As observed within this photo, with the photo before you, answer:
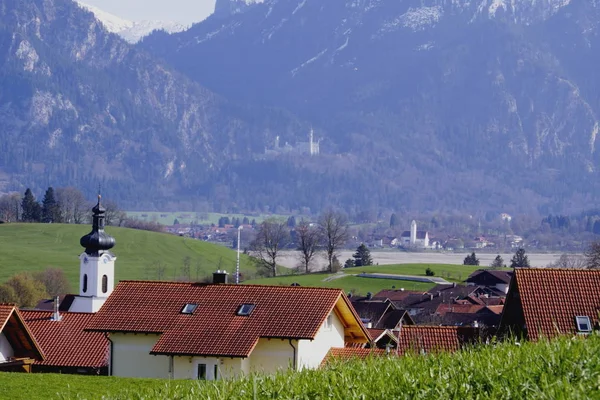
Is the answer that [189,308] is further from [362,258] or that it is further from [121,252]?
[121,252]

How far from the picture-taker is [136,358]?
38.6m

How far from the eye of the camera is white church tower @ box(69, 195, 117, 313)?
69562 mm

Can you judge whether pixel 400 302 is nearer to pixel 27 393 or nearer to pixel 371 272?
pixel 371 272

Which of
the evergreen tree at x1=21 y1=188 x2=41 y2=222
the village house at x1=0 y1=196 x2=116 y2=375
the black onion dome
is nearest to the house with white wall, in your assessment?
the village house at x1=0 y1=196 x2=116 y2=375

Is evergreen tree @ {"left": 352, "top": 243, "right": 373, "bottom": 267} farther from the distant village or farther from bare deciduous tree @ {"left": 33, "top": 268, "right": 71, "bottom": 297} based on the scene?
the distant village

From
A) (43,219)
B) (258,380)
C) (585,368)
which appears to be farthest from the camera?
(43,219)

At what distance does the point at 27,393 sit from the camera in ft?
88.6

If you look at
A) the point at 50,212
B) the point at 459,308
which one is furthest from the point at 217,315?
the point at 50,212

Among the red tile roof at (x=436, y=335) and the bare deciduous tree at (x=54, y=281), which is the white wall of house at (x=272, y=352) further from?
the bare deciduous tree at (x=54, y=281)

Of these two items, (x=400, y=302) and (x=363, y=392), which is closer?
(x=363, y=392)

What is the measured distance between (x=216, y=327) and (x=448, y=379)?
2063cm

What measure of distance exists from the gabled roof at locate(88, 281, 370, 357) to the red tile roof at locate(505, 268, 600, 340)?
4999 millimetres

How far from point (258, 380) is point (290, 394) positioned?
2.87 feet

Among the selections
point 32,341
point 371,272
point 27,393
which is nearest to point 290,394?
point 27,393
